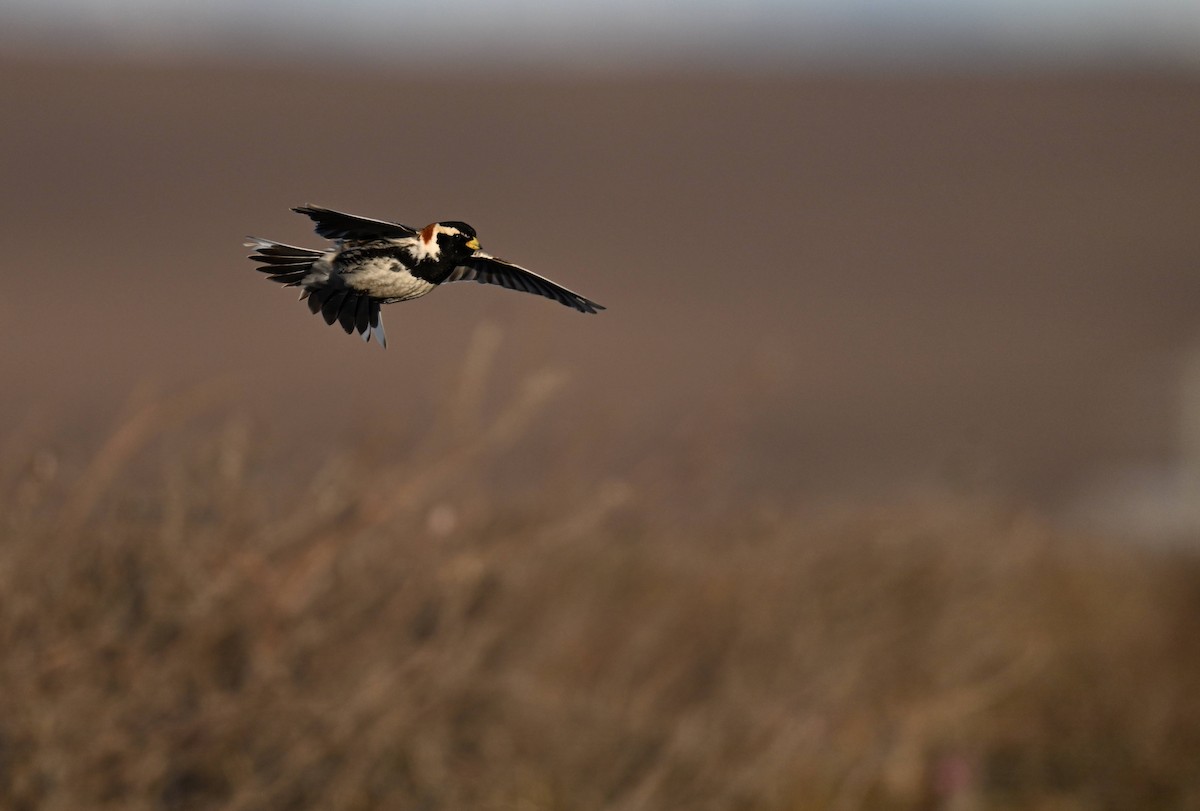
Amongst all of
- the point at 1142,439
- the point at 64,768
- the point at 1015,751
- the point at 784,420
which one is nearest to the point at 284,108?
the point at 784,420

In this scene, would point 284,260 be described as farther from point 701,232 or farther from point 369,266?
point 701,232

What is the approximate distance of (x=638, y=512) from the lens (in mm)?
4176

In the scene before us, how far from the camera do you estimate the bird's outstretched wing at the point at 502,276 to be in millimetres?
957

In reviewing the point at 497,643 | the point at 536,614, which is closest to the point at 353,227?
the point at 497,643

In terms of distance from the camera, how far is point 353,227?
92 cm

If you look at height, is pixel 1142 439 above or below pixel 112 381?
above

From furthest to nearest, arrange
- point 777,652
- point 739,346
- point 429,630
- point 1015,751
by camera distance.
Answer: point 739,346 → point 1015,751 → point 777,652 → point 429,630

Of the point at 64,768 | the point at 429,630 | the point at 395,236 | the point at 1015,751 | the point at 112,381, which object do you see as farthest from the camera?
the point at 112,381

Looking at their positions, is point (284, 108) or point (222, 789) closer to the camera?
point (222, 789)

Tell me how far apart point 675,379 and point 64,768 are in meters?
17.7

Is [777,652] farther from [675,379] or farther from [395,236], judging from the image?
[675,379]

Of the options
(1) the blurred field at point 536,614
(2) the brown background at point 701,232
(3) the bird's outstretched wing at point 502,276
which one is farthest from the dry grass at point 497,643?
(2) the brown background at point 701,232

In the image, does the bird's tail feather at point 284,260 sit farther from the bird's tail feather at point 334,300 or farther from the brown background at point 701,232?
the brown background at point 701,232

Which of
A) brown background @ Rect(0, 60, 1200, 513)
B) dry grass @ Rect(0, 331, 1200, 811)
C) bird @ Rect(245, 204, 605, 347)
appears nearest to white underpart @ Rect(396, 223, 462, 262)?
bird @ Rect(245, 204, 605, 347)
